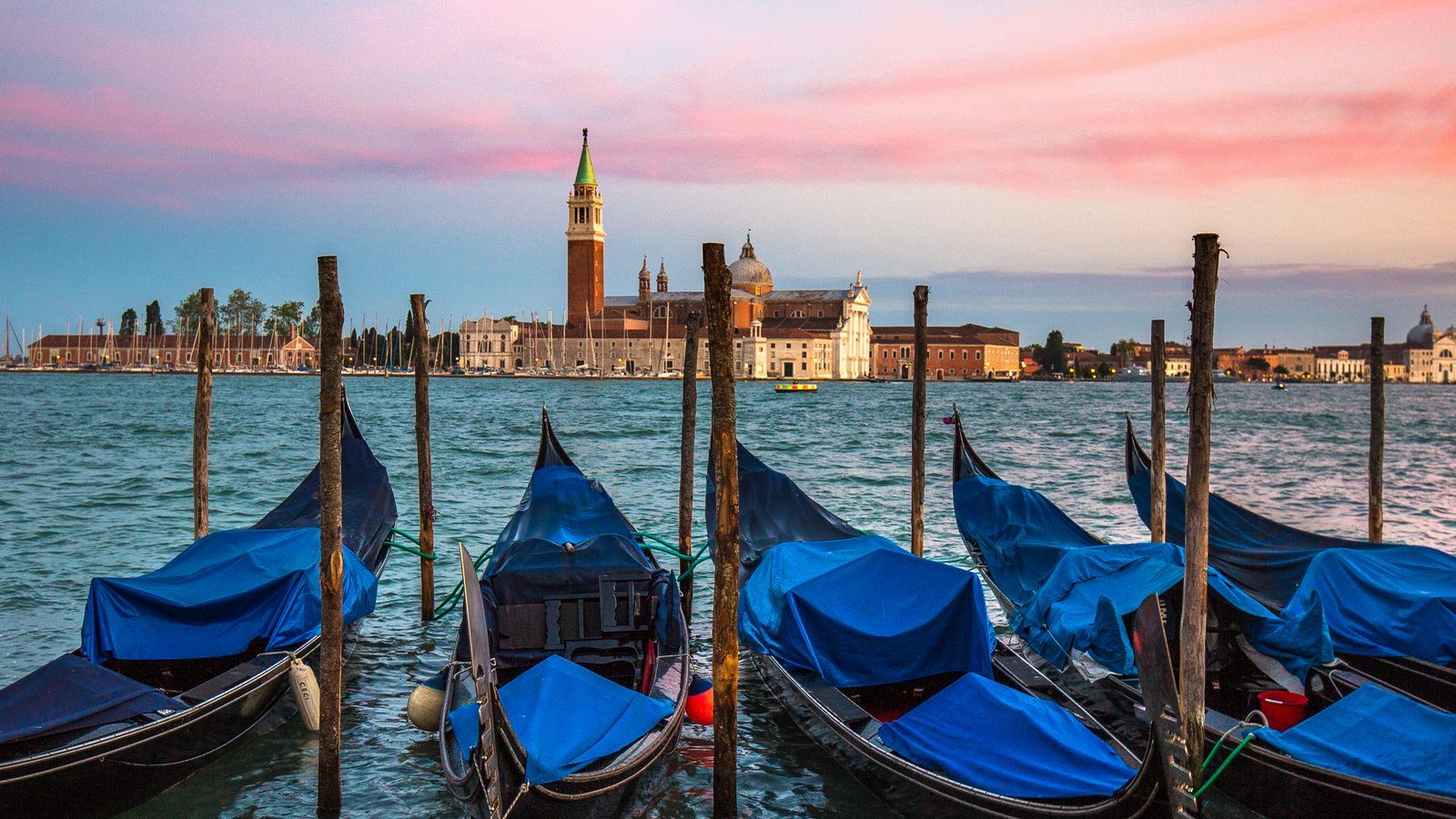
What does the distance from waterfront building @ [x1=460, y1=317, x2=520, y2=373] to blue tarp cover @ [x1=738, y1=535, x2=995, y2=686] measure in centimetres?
7706

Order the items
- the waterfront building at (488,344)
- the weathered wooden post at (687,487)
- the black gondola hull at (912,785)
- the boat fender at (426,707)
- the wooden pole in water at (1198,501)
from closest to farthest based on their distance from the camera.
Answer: the black gondola hull at (912,785) < the wooden pole in water at (1198,501) < the boat fender at (426,707) < the weathered wooden post at (687,487) < the waterfront building at (488,344)

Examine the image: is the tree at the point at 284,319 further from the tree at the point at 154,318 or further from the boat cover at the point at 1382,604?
the boat cover at the point at 1382,604

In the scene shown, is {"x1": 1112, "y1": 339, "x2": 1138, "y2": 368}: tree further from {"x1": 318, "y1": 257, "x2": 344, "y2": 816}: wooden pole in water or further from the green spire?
{"x1": 318, "y1": 257, "x2": 344, "y2": 816}: wooden pole in water

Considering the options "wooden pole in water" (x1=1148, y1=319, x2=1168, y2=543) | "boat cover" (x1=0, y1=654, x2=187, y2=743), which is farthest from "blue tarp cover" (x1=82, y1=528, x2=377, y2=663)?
"wooden pole in water" (x1=1148, y1=319, x2=1168, y2=543)

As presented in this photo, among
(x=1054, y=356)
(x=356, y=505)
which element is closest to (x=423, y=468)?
(x=356, y=505)

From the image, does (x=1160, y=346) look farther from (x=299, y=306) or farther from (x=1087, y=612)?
(x=299, y=306)

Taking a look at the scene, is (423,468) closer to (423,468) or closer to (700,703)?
(423,468)

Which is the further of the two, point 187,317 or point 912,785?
point 187,317

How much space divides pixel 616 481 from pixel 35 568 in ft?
30.1

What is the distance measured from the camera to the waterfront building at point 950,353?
85.2 metres

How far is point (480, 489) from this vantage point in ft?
52.2

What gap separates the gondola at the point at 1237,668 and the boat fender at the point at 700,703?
1.60 m

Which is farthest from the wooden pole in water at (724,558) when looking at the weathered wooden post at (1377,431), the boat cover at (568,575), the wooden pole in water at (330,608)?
the weathered wooden post at (1377,431)

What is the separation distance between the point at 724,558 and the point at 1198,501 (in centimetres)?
172
